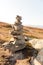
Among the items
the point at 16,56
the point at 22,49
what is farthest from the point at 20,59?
→ the point at 22,49

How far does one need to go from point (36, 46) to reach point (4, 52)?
184 inches

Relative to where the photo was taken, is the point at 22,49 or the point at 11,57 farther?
the point at 22,49

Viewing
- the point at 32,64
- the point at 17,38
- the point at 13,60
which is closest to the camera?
the point at 32,64

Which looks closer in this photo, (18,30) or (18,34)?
(18,30)

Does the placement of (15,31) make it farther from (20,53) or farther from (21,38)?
(20,53)

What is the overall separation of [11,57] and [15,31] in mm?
4002

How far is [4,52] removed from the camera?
86.8ft

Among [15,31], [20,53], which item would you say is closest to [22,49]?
[20,53]

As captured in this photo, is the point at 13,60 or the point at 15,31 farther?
Answer: the point at 15,31

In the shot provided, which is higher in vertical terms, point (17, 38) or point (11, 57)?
point (17, 38)

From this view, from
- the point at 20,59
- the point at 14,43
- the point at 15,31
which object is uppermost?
the point at 15,31

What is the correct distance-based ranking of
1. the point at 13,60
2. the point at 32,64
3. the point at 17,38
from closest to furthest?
the point at 32,64, the point at 13,60, the point at 17,38

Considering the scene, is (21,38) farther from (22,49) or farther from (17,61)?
(17,61)

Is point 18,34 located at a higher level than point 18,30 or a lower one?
lower
